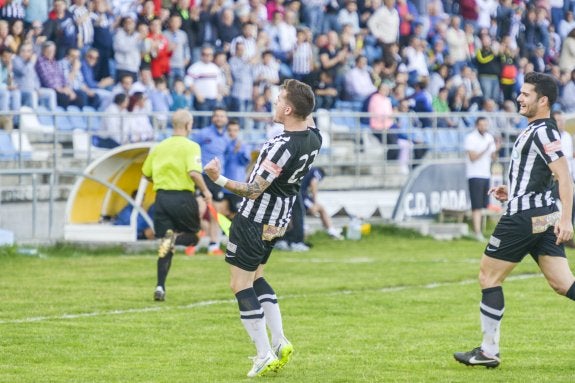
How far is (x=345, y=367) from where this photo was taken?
32.8ft

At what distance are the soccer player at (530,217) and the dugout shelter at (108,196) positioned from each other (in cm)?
1029

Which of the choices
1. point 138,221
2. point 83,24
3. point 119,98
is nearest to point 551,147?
point 138,221

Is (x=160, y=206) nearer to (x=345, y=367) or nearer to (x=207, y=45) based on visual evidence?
(x=345, y=367)

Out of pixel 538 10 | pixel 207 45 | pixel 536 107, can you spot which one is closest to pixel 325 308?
pixel 536 107

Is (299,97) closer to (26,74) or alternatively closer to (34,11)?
(26,74)

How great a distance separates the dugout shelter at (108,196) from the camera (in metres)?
19.7

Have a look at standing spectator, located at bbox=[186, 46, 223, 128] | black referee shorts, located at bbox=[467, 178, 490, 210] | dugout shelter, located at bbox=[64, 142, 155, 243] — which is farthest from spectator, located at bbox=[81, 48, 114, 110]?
black referee shorts, located at bbox=[467, 178, 490, 210]

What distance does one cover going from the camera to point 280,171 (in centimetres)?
937

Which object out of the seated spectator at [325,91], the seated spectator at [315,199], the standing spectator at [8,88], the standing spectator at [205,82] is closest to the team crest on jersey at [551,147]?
the seated spectator at [315,199]

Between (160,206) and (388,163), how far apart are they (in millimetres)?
11900

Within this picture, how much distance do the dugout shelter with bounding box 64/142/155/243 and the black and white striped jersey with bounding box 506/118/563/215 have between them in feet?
34.0

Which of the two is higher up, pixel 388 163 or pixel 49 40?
pixel 49 40

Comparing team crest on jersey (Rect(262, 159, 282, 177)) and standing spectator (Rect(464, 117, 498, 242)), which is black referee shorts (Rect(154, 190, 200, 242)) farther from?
standing spectator (Rect(464, 117, 498, 242))

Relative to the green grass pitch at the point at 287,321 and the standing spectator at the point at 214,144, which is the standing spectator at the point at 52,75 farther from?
the green grass pitch at the point at 287,321
